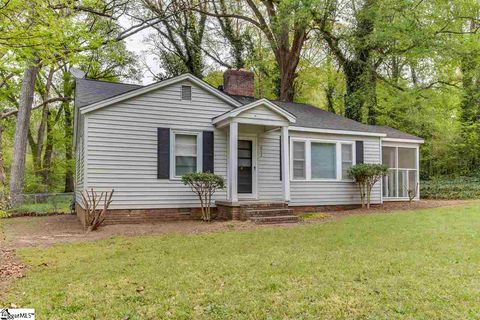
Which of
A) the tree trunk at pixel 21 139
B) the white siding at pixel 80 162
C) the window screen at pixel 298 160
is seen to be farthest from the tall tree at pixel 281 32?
the white siding at pixel 80 162

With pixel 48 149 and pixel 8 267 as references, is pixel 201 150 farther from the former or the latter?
pixel 48 149

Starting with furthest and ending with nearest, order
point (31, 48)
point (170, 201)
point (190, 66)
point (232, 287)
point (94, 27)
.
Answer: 1. point (190, 66)
2. point (94, 27)
3. point (170, 201)
4. point (31, 48)
5. point (232, 287)

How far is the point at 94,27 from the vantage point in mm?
18328

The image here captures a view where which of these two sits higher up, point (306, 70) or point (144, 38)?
point (144, 38)

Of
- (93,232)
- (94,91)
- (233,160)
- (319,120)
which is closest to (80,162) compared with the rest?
(94,91)

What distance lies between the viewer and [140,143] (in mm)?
9609

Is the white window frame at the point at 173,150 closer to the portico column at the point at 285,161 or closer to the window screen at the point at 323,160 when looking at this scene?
the portico column at the point at 285,161

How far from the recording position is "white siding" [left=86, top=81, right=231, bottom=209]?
9125mm

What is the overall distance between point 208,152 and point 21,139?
31.2ft

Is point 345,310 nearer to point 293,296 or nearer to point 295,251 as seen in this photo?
point 293,296

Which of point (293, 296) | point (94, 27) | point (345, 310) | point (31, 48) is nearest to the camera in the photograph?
point (345, 310)

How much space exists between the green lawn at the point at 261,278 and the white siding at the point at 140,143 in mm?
2665

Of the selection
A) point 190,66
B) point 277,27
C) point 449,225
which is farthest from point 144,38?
point 449,225

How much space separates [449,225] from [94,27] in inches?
708
